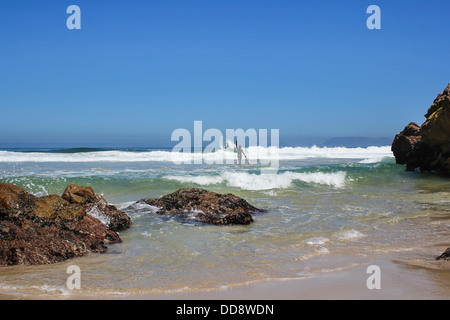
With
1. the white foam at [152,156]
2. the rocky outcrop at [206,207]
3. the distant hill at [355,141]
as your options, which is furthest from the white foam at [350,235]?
the distant hill at [355,141]

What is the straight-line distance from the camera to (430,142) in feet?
53.7

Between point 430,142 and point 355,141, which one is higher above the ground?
point 430,142

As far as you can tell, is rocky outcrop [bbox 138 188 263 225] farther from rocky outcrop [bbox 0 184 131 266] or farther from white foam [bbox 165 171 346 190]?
white foam [bbox 165 171 346 190]

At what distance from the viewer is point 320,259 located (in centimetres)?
491

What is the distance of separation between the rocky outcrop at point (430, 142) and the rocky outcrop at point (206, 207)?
10135 mm

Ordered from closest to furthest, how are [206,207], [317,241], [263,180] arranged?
[317,241] < [206,207] < [263,180]

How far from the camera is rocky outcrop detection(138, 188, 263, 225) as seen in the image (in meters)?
7.40

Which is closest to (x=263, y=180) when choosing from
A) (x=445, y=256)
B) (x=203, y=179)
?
(x=203, y=179)

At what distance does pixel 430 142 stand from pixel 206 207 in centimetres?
1230

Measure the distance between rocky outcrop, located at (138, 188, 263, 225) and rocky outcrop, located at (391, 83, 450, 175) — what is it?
10135 mm

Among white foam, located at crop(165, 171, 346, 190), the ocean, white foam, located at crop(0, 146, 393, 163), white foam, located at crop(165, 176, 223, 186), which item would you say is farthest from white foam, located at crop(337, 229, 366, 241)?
white foam, located at crop(0, 146, 393, 163)

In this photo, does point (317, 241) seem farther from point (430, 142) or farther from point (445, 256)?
point (430, 142)

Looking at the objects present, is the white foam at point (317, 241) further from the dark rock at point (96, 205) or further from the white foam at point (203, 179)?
the white foam at point (203, 179)
